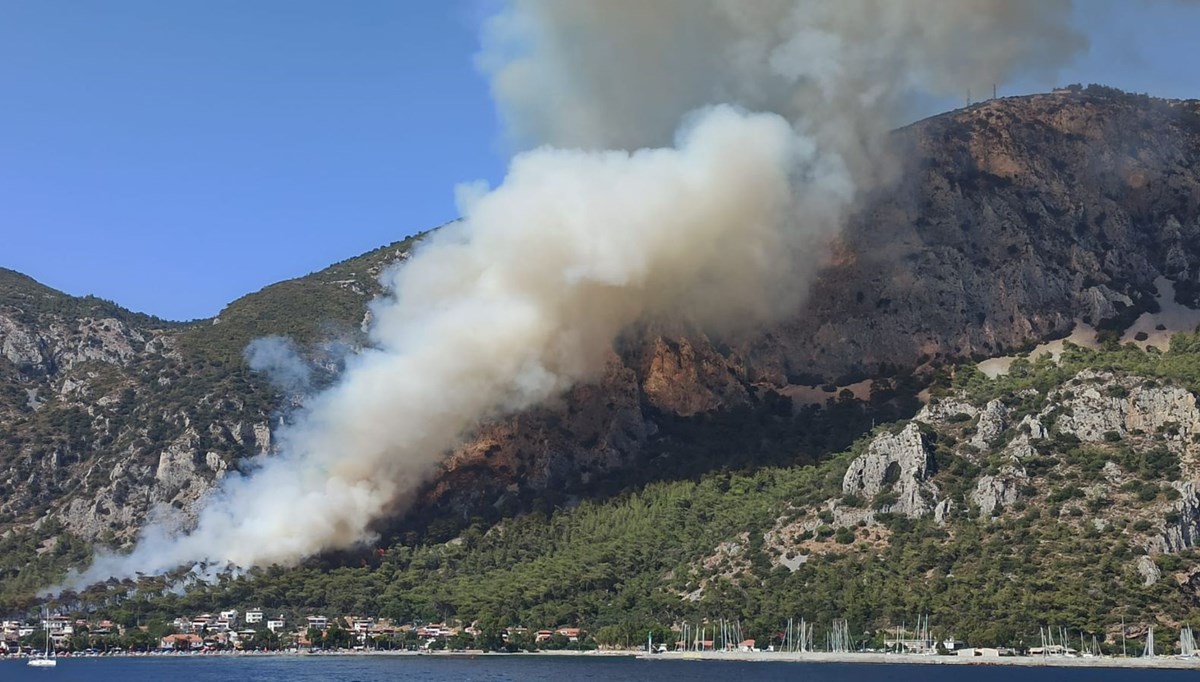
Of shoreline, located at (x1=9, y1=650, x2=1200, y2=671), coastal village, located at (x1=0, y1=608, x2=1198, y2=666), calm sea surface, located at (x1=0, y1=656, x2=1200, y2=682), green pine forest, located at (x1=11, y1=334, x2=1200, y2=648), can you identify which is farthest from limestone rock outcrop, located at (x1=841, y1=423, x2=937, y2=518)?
calm sea surface, located at (x1=0, y1=656, x2=1200, y2=682)

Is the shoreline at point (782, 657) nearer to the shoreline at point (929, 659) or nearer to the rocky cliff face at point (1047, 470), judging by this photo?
the shoreline at point (929, 659)

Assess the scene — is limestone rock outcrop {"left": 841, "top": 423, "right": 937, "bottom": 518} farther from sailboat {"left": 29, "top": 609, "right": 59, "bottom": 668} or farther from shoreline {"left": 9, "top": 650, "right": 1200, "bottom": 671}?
sailboat {"left": 29, "top": 609, "right": 59, "bottom": 668}

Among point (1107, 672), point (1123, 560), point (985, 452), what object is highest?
point (985, 452)

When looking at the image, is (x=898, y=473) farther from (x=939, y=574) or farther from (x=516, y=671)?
(x=516, y=671)

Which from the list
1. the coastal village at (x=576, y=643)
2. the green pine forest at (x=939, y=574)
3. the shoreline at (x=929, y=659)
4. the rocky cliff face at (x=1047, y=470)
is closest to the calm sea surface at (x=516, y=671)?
the shoreline at (x=929, y=659)

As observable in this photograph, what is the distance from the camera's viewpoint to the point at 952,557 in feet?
556

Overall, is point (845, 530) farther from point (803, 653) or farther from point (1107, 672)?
point (1107, 672)

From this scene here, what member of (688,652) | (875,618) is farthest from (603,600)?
(875,618)

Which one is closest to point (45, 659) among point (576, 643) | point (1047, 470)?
point (576, 643)

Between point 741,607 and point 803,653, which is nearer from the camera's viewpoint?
point 803,653

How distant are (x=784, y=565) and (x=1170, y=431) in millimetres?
41501

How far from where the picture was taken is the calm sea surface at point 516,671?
5709 inches

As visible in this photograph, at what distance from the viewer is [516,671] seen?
521ft

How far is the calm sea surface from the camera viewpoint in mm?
145000
